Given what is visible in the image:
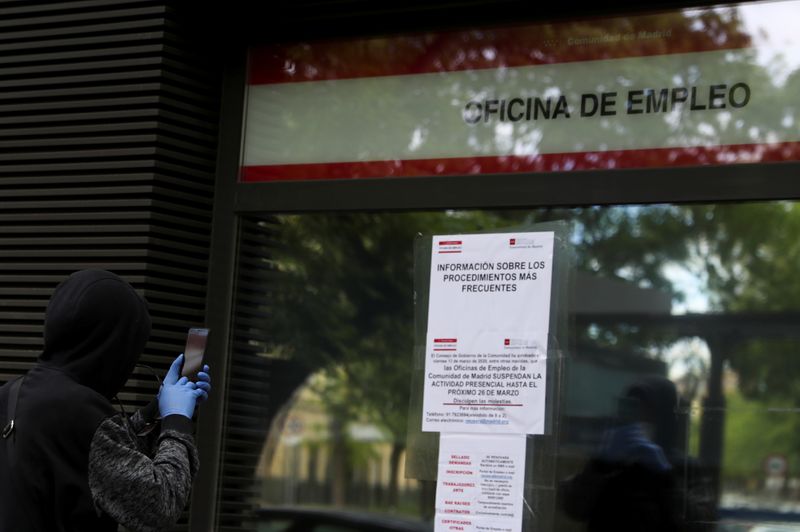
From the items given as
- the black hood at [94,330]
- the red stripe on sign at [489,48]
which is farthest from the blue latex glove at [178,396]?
the red stripe on sign at [489,48]

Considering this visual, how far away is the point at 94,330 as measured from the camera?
2930mm

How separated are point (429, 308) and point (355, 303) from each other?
19.6 ft

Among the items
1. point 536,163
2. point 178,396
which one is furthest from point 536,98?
point 178,396

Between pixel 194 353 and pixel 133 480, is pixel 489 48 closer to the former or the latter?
pixel 194 353

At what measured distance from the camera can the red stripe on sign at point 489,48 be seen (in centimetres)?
427

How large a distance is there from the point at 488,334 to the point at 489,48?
1.18 meters

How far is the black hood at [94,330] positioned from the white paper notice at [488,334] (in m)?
1.42

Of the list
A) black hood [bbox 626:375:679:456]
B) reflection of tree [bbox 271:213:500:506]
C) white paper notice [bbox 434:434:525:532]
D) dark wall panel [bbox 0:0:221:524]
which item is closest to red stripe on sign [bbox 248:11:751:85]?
dark wall panel [bbox 0:0:221:524]

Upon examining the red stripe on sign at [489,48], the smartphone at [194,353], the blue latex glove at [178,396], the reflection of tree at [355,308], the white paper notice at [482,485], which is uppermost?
the red stripe on sign at [489,48]

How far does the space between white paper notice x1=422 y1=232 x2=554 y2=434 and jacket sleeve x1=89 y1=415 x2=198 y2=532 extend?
1.35 metres

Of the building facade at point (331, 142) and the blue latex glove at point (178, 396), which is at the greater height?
the building facade at point (331, 142)

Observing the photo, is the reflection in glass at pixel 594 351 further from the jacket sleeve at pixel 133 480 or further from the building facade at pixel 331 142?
the jacket sleeve at pixel 133 480

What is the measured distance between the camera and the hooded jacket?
2838 millimetres

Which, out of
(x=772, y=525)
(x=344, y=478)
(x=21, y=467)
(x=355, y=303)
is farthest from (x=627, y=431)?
(x=344, y=478)
